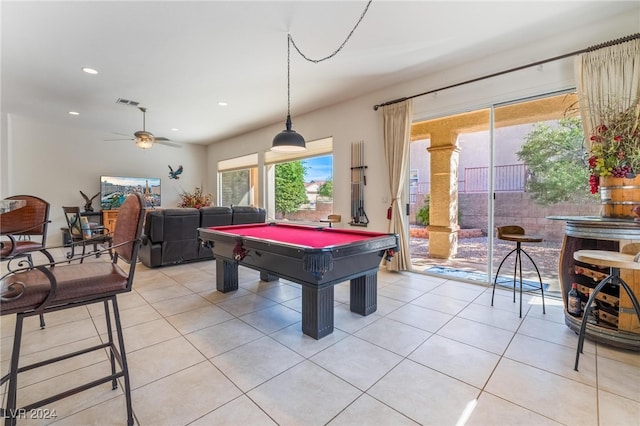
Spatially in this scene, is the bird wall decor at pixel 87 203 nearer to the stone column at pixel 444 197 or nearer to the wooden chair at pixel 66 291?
the wooden chair at pixel 66 291

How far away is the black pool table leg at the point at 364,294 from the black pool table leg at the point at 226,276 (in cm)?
148

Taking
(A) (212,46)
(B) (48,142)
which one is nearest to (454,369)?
(A) (212,46)

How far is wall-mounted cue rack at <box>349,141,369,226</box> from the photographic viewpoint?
5.05 metres

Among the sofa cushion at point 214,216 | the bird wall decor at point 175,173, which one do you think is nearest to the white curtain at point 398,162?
the sofa cushion at point 214,216

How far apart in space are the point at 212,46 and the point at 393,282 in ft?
12.4

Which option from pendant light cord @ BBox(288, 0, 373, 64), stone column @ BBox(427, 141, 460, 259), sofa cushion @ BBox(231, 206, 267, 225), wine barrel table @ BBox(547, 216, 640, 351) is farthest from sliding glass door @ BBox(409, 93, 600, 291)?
sofa cushion @ BBox(231, 206, 267, 225)

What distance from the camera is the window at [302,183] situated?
6.04 m

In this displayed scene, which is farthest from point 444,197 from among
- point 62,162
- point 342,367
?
point 62,162

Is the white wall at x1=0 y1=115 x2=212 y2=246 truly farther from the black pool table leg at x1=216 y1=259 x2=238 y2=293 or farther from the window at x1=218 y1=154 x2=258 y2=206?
the black pool table leg at x1=216 y1=259 x2=238 y2=293

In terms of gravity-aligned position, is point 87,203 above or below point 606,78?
below

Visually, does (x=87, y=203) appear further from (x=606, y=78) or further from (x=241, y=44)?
(x=606, y=78)

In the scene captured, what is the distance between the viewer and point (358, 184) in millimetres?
5117

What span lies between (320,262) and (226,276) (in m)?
1.84

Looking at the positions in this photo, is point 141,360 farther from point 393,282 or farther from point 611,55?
point 611,55
